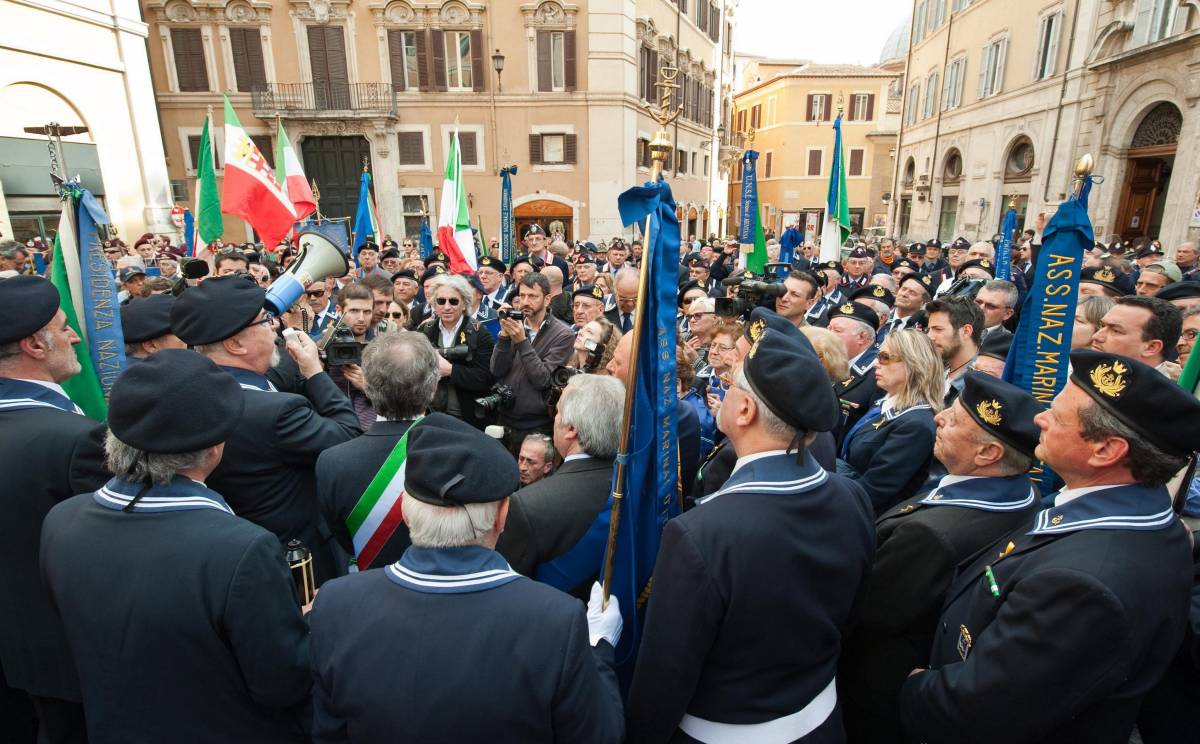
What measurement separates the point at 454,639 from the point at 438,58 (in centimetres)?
2495

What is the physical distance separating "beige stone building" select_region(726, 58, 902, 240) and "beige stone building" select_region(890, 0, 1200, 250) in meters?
10.5

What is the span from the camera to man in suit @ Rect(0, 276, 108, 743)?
2.28 m

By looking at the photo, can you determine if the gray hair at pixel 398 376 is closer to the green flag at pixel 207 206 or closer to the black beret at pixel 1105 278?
the black beret at pixel 1105 278

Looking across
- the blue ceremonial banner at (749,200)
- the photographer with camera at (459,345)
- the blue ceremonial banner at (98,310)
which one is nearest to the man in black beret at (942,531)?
the photographer with camera at (459,345)

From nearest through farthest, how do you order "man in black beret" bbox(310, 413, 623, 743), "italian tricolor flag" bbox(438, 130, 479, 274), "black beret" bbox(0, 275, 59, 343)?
"man in black beret" bbox(310, 413, 623, 743) → "black beret" bbox(0, 275, 59, 343) → "italian tricolor flag" bbox(438, 130, 479, 274)

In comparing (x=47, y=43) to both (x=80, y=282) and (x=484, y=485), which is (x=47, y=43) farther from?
(x=484, y=485)

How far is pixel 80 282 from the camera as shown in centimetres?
365

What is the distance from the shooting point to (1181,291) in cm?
504

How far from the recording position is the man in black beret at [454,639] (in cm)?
146

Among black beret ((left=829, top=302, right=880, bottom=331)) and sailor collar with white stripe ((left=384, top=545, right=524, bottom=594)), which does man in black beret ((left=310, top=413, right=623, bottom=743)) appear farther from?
black beret ((left=829, top=302, right=880, bottom=331))

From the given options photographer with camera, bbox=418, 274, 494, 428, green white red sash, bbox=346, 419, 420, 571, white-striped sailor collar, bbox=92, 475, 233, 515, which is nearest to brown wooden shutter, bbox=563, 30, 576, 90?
photographer with camera, bbox=418, 274, 494, 428

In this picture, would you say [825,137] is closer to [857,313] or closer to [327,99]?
[327,99]

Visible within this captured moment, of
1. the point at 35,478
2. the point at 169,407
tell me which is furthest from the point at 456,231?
the point at 169,407

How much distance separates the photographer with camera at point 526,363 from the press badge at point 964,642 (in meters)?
3.14
